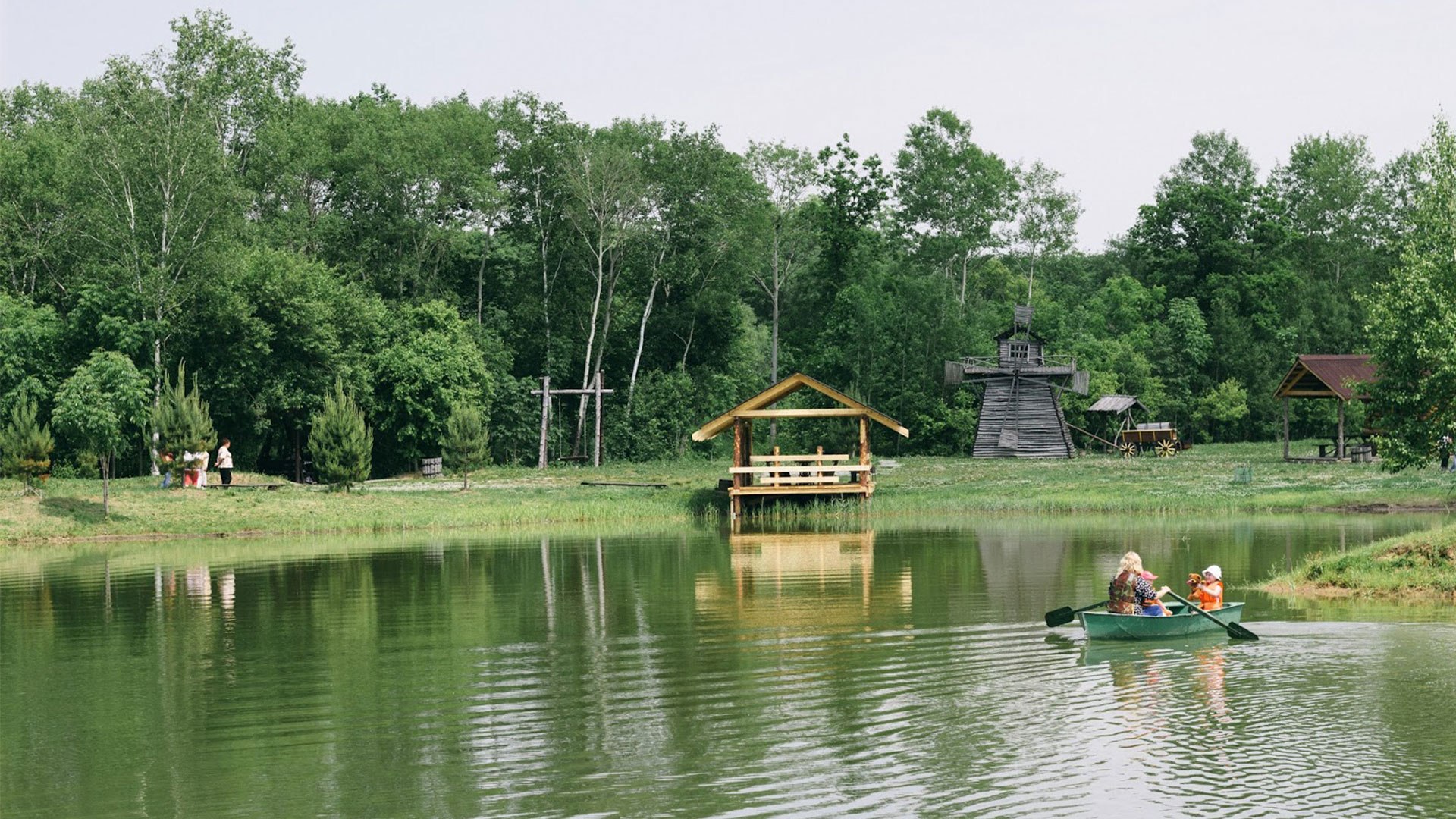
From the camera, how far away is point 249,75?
74312 millimetres

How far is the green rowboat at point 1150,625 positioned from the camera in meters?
23.0

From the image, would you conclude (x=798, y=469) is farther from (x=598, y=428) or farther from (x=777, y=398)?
(x=598, y=428)

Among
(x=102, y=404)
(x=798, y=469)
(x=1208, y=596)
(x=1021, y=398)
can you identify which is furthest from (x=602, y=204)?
(x=1208, y=596)

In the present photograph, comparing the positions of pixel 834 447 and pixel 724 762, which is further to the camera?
pixel 834 447

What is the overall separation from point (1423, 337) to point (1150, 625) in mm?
17067

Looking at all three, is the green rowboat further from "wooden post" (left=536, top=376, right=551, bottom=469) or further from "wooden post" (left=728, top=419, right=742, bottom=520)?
"wooden post" (left=536, top=376, right=551, bottom=469)

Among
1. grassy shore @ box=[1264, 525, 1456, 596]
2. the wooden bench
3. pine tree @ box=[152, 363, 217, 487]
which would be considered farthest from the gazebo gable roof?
grassy shore @ box=[1264, 525, 1456, 596]

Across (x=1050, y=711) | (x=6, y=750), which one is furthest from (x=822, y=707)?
(x=6, y=750)

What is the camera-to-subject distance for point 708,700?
18.9 m

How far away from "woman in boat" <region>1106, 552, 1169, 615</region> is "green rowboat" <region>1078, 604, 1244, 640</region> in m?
0.32

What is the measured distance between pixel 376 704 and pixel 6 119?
71.5 metres

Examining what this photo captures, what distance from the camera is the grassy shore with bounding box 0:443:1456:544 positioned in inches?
1877

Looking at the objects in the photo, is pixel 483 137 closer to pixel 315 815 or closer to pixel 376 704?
pixel 376 704

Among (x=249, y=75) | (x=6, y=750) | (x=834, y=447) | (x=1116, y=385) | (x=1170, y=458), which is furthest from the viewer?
(x=1116, y=385)
